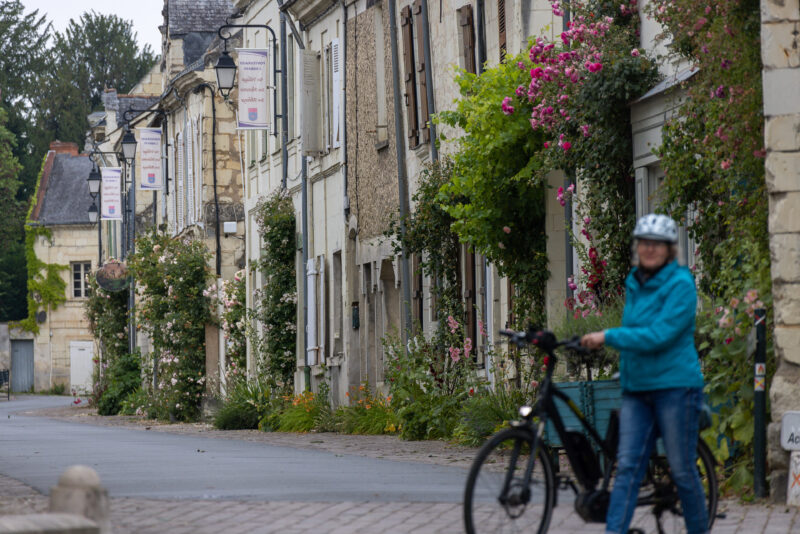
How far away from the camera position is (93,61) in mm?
79250

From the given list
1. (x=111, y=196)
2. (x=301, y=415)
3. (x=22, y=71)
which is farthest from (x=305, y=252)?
(x=22, y=71)

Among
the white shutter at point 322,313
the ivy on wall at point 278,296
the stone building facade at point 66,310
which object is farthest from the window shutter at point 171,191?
the stone building facade at point 66,310

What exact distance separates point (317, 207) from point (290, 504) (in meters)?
17.8

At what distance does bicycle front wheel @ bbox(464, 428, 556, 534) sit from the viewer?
6.84 m

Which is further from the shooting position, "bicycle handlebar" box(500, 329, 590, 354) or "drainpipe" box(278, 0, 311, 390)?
"drainpipe" box(278, 0, 311, 390)

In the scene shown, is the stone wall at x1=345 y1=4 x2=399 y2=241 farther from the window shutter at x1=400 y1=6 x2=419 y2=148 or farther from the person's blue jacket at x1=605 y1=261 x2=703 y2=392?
the person's blue jacket at x1=605 y1=261 x2=703 y2=392

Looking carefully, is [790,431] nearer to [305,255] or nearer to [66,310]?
[305,255]

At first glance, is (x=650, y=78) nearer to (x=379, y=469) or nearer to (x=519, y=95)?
(x=519, y=95)

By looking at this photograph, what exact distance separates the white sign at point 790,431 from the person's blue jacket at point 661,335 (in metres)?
2.61

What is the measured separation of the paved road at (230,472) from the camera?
10.5m

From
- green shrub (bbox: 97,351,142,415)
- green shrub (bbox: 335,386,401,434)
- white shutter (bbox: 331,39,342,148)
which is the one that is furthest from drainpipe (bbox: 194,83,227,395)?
green shrub (bbox: 335,386,401,434)

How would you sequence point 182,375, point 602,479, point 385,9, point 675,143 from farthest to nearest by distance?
point 182,375 → point 385,9 → point 675,143 → point 602,479

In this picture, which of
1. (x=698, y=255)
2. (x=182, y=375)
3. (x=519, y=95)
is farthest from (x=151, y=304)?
(x=698, y=255)

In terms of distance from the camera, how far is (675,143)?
41.8 feet
